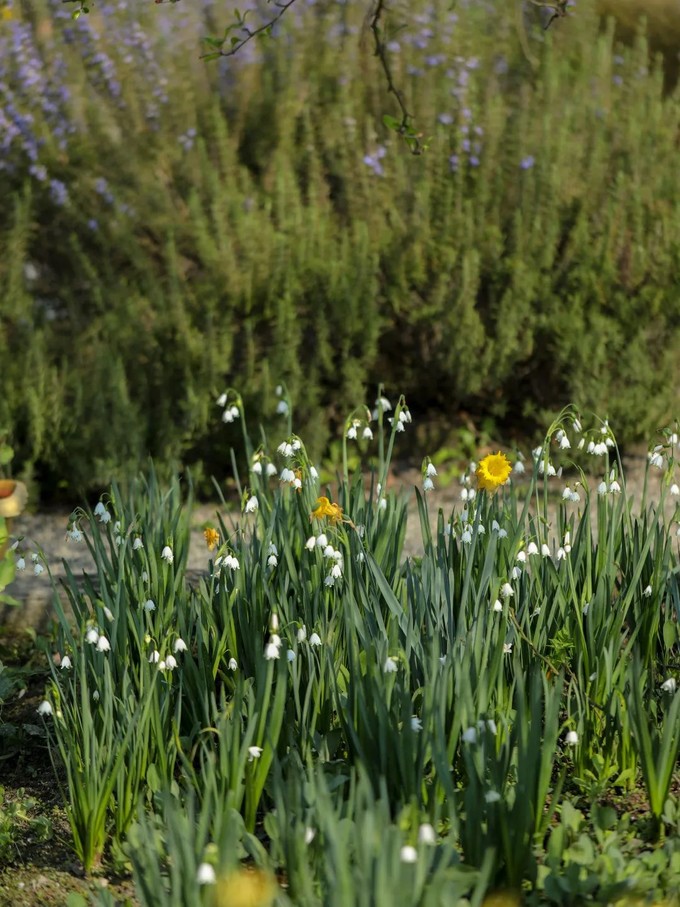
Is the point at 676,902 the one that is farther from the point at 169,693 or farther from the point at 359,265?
the point at 359,265

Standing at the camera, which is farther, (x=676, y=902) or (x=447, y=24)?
(x=447, y=24)

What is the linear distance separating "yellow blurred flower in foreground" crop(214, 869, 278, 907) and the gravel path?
160 cm

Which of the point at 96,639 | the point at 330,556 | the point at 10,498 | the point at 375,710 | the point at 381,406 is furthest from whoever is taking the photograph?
the point at 381,406

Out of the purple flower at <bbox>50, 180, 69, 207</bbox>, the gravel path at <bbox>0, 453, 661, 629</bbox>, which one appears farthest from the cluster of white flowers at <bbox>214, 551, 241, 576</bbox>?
the purple flower at <bbox>50, 180, 69, 207</bbox>

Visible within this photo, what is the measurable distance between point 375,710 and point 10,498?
1.00 meters

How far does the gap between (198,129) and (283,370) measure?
1.09m

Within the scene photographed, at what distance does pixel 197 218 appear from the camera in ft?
13.9

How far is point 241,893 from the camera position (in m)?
1.64

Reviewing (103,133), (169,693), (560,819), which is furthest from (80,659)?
(103,133)

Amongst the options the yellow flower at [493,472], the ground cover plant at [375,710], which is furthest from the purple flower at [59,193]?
A: the yellow flower at [493,472]

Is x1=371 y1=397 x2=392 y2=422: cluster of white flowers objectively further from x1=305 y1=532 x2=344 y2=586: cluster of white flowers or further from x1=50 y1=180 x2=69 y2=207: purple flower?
x1=50 y1=180 x2=69 y2=207: purple flower

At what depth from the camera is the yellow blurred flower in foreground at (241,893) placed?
1.62 meters

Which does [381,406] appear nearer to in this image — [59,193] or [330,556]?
[330,556]

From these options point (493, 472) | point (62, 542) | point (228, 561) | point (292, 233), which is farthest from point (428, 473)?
point (62, 542)
